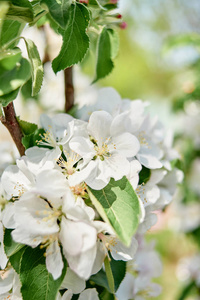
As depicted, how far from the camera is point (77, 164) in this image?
0.65m

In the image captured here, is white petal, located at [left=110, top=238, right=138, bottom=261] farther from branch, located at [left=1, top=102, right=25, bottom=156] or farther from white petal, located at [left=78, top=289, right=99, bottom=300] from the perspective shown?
branch, located at [left=1, top=102, right=25, bottom=156]

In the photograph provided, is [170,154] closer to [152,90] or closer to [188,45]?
[188,45]

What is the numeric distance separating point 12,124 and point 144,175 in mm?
283

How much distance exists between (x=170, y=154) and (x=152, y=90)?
669cm

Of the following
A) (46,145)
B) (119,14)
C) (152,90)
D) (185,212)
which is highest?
(119,14)

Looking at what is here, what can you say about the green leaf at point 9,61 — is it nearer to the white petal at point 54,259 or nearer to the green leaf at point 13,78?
the green leaf at point 13,78

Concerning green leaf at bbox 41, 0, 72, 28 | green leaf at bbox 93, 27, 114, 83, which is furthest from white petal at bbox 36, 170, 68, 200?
green leaf at bbox 93, 27, 114, 83

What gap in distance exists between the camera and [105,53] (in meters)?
0.82

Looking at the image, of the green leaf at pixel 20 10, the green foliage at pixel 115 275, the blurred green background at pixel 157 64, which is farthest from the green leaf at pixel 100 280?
the blurred green background at pixel 157 64

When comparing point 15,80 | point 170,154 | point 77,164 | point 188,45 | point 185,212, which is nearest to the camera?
point 15,80

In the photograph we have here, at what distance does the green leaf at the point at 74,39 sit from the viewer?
63 centimetres

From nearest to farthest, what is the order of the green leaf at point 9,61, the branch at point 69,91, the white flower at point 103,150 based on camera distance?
the green leaf at point 9,61 → the white flower at point 103,150 → the branch at point 69,91

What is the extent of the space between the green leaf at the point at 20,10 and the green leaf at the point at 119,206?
31cm

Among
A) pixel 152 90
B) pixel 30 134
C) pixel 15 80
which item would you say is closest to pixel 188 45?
pixel 30 134
